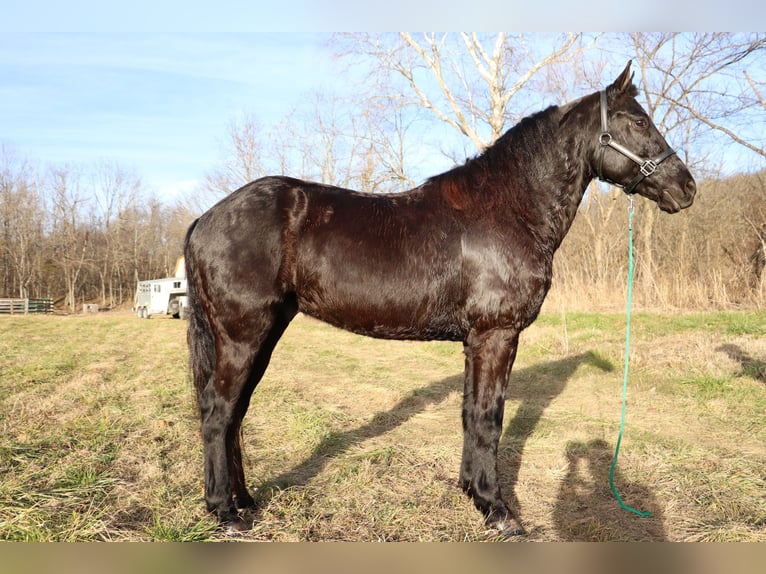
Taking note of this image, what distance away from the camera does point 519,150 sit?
331cm

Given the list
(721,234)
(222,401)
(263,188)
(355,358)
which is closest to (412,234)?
(263,188)

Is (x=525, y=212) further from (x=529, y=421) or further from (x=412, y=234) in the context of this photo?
(x=529, y=421)

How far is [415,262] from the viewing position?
3.06 m

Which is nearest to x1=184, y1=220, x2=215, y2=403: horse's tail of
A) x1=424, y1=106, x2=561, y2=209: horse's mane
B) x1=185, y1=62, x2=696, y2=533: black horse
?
x1=185, y1=62, x2=696, y2=533: black horse

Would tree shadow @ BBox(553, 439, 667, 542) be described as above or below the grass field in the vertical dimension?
below

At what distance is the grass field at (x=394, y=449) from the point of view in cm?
288

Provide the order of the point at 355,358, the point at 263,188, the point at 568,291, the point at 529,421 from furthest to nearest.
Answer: the point at 568,291, the point at 355,358, the point at 529,421, the point at 263,188

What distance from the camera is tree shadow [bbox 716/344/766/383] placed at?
20.8ft

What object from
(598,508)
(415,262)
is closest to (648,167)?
(415,262)

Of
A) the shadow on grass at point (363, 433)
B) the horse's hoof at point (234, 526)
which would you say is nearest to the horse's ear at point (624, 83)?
the shadow on grass at point (363, 433)

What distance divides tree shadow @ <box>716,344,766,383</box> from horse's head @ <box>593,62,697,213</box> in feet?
14.7

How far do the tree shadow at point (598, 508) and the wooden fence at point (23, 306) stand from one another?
3539cm

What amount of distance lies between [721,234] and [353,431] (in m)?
15.8

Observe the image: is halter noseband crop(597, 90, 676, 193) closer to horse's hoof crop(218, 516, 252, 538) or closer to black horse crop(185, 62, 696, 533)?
black horse crop(185, 62, 696, 533)
